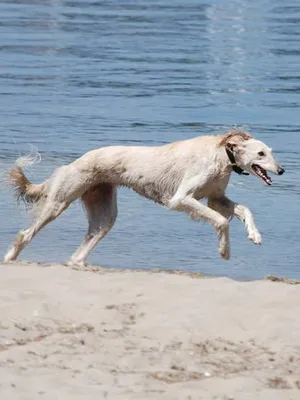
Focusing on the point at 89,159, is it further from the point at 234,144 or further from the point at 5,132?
the point at 5,132

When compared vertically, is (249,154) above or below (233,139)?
below

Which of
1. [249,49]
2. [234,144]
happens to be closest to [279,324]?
[234,144]

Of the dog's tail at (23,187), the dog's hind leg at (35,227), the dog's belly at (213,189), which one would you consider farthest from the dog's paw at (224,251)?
the dog's tail at (23,187)

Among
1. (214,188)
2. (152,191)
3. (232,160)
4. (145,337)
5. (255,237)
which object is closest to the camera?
(145,337)

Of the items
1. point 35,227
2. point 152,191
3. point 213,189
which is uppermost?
point 213,189

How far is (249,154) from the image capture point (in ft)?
35.6

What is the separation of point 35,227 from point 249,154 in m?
2.05

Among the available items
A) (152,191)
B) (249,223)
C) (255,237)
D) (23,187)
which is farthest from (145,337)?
(23,187)

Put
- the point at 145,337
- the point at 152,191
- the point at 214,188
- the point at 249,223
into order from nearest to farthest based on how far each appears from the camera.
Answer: the point at 145,337 → the point at 249,223 → the point at 214,188 → the point at 152,191

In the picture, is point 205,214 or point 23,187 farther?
point 23,187

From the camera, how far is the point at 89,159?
1129 centimetres

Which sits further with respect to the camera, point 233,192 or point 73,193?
point 233,192

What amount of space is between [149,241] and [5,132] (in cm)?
577

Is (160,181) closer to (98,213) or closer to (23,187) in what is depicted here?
(98,213)
